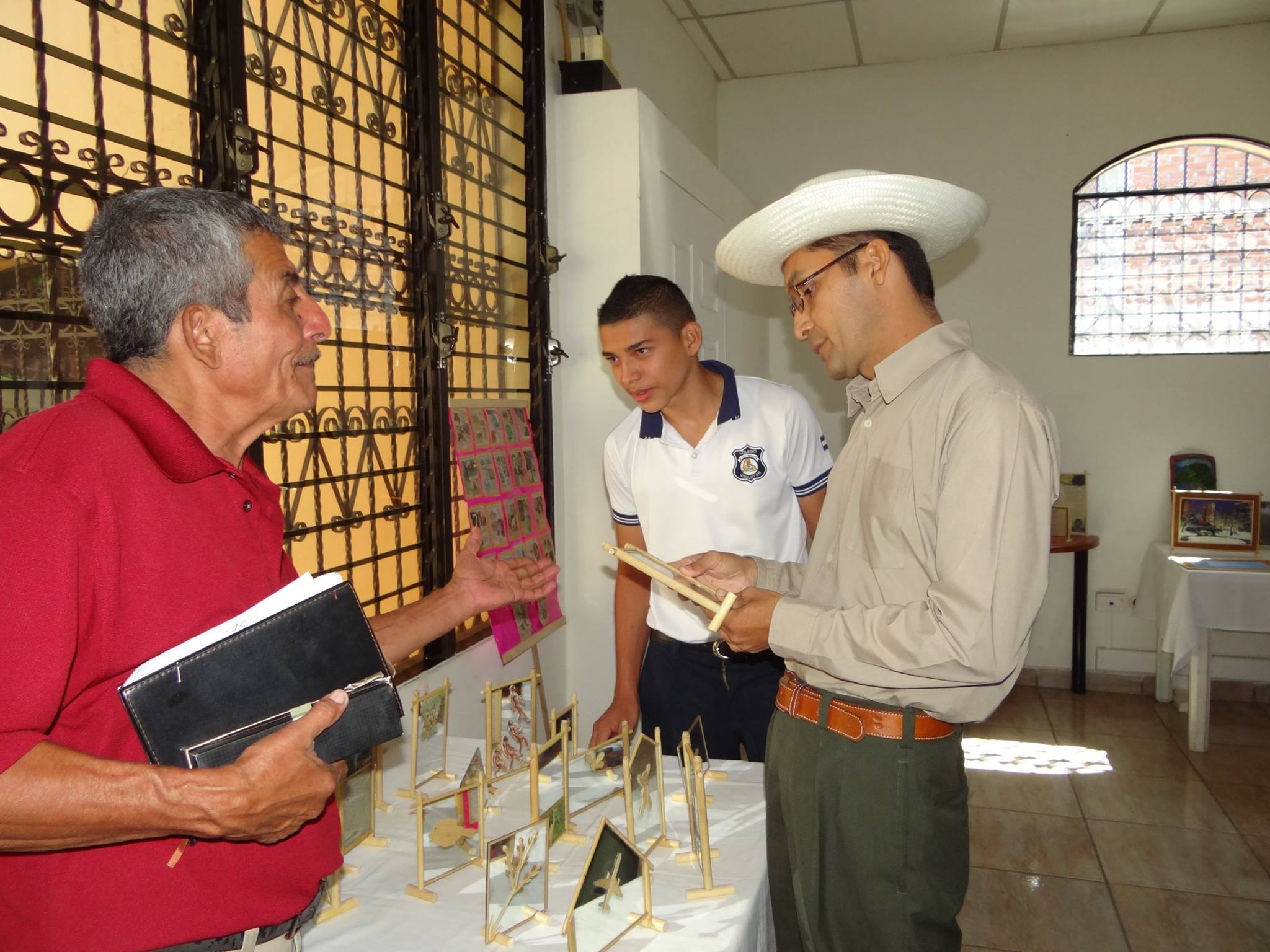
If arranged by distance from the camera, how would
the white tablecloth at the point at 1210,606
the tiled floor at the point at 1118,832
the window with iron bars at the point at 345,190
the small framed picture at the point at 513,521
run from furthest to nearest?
the white tablecloth at the point at 1210,606 → the tiled floor at the point at 1118,832 → the small framed picture at the point at 513,521 → the window with iron bars at the point at 345,190

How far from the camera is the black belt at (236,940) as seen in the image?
3.26 feet

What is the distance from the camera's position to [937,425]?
54.9 inches

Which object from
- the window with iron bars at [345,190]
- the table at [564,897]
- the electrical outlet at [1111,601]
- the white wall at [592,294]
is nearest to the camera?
the table at [564,897]

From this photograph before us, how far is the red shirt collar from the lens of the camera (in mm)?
989

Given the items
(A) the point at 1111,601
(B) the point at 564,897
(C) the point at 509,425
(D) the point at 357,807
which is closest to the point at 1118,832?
(A) the point at 1111,601

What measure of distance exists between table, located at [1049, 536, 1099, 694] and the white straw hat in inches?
147

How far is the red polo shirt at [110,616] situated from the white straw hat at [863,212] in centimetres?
105

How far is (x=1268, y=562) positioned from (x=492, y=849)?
449 centimetres

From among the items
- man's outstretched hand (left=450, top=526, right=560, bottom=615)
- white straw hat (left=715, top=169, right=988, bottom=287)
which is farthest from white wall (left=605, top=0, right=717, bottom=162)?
man's outstretched hand (left=450, top=526, right=560, bottom=615)

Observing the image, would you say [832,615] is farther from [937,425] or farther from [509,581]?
[509,581]

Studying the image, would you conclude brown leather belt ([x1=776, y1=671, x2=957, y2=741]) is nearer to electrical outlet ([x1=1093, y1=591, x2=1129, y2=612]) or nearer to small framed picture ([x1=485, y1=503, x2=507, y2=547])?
small framed picture ([x1=485, y1=503, x2=507, y2=547])

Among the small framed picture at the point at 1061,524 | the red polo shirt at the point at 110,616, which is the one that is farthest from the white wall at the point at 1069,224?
the red polo shirt at the point at 110,616

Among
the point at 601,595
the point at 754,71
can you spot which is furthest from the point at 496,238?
the point at 754,71

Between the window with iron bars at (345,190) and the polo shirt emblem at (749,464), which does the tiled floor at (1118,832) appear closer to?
the polo shirt emblem at (749,464)
